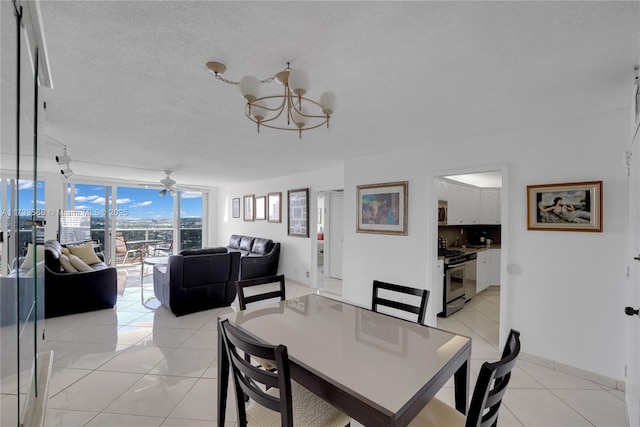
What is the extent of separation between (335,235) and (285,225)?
3.68 ft

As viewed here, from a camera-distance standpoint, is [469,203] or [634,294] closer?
[634,294]

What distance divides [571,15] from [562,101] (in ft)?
3.85

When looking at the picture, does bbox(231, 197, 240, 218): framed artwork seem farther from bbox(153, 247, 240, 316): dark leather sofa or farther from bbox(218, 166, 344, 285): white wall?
bbox(153, 247, 240, 316): dark leather sofa

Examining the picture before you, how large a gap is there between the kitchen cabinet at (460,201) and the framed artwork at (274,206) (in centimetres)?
340

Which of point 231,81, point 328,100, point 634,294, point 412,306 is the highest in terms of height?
point 231,81

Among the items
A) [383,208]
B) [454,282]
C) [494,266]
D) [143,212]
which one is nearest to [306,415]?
[383,208]

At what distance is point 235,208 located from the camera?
805 centimetres

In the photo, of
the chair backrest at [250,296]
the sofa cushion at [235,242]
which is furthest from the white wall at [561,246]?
the sofa cushion at [235,242]

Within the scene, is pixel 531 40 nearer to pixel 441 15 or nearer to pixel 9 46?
pixel 441 15

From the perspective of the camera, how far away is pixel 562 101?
2193 mm

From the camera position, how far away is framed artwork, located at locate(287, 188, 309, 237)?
561 centimetres

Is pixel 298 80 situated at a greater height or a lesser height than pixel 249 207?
greater

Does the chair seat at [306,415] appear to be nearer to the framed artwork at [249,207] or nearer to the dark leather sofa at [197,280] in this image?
the dark leather sofa at [197,280]

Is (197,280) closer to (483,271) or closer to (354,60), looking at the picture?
(354,60)
